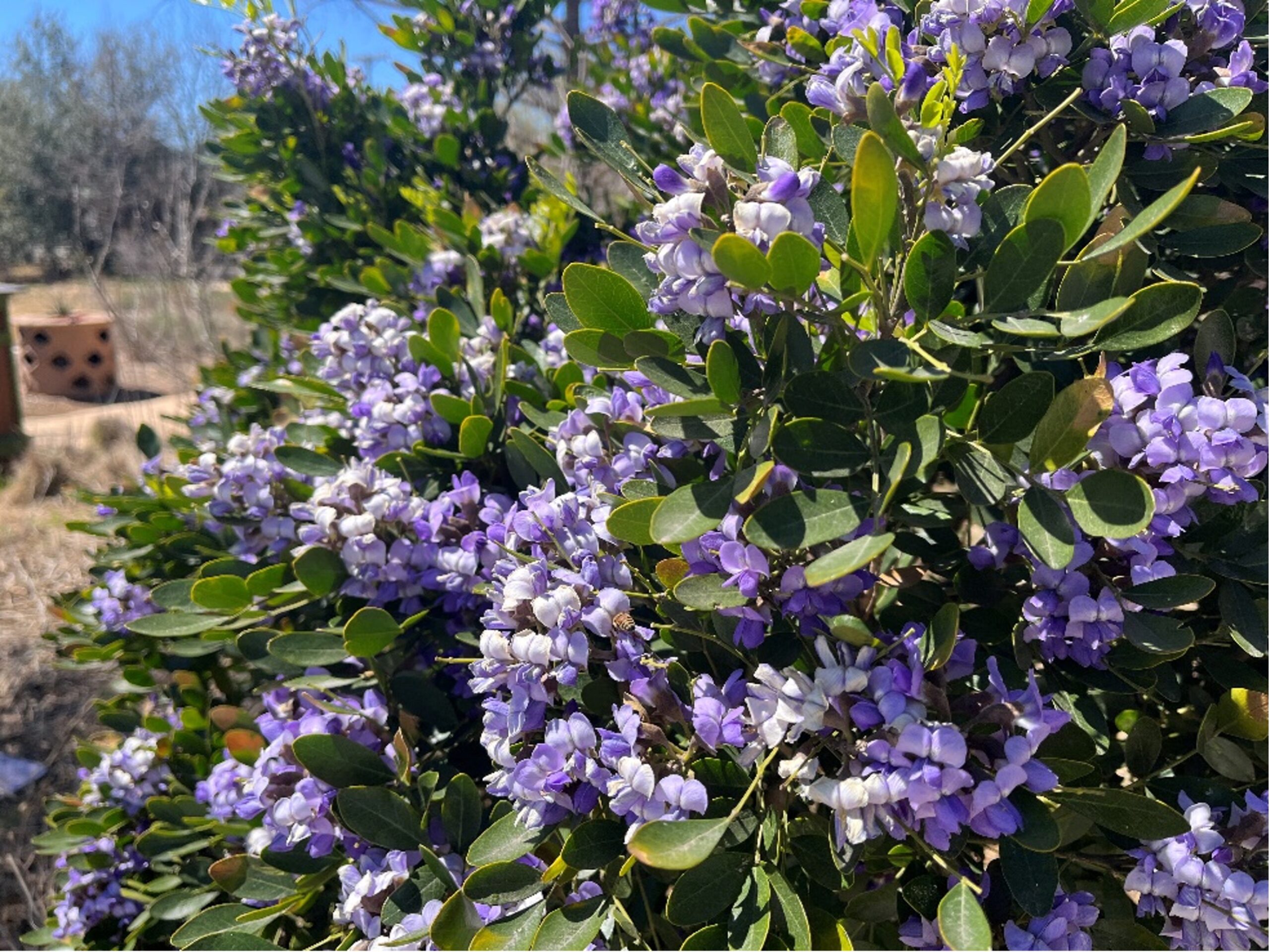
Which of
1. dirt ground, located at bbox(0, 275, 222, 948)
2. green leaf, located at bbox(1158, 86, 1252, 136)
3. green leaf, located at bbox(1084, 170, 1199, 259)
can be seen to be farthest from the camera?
dirt ground, located at bbox(0, 275, 222, 948)

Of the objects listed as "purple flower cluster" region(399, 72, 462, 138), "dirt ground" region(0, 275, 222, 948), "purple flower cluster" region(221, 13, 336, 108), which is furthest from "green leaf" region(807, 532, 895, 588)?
"purple flower cluster" region(221, 13, 336, 108)

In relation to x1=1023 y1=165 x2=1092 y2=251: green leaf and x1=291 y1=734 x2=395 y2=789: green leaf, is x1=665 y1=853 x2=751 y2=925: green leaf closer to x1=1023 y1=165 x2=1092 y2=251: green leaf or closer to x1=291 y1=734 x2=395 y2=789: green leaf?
x1=291 y1=734 x2=395 y2=789: green leaf

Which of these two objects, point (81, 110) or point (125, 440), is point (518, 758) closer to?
point (125, 440)

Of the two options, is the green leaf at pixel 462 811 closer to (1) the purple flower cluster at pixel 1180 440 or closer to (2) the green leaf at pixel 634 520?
(2) the green leaf at pixel 634 520

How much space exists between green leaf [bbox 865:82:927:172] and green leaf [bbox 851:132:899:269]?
34 mm

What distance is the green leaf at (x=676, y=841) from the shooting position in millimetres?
839

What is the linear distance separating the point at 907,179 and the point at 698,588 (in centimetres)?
46

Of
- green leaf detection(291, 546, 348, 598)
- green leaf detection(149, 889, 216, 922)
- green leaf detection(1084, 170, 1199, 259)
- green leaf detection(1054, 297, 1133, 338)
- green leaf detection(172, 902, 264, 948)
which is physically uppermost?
green leaf detection(1084, 170, 1199, 259)

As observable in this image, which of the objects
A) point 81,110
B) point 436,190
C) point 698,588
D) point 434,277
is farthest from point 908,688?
point 81,110

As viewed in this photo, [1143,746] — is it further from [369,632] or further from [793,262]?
[369,632]

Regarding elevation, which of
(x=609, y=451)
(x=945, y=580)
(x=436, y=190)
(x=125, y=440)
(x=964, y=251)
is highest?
(x=436, y=190)

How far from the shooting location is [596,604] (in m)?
1.03

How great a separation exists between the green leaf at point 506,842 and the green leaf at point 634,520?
0.35m

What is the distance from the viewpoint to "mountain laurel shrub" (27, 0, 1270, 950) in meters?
0.87
